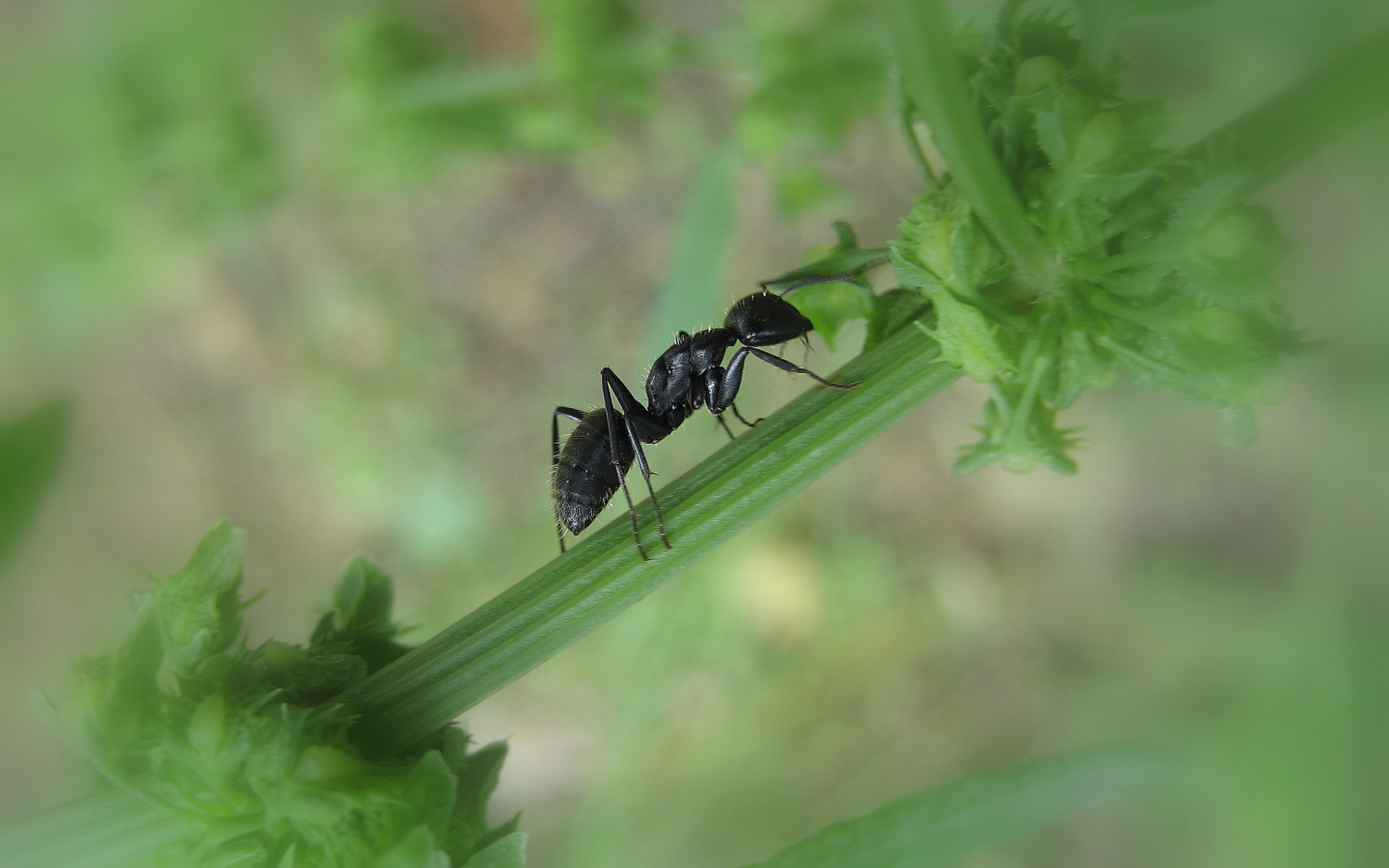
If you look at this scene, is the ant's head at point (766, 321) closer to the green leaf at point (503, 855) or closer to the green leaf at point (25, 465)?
the green leaf at point (503, 855)

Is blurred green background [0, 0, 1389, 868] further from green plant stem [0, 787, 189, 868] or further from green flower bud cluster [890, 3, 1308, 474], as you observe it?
green plant stem [0, 787, 189, 868]

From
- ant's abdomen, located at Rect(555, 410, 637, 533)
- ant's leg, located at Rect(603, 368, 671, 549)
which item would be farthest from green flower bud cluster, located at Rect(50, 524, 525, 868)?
ant's abdomen, located at Rect(555, 410, 637, 533)

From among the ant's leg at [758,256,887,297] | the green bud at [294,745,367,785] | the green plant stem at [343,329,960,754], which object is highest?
the ant's leg at [758,256,887,297]

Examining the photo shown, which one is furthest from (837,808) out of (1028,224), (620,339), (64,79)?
(64,79)

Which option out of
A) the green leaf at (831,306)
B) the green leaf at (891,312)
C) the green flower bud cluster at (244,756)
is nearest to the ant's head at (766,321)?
the green leaf at (831,306)

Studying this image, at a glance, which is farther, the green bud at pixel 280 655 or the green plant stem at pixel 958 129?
the green bud at pixel 280 655

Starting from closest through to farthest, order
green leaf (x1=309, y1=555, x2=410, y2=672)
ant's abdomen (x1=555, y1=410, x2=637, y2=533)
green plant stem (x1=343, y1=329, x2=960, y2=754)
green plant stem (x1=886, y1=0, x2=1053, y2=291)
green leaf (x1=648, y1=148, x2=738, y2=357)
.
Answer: green plant stem (x1=886, y1=0, x2=1053, y2=291) → green plant stem (x1=343, y1=329, x2=960, y2=754) → green leaf (x1=309, y1=555, x2=410, y2=672) → ant's abdomen (x1=555, y1=410, x2=637, y2=533) → green leaf (x1=648, y1=148, x2=738, y2=357)

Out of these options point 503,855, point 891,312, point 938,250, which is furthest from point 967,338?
point 503,855
